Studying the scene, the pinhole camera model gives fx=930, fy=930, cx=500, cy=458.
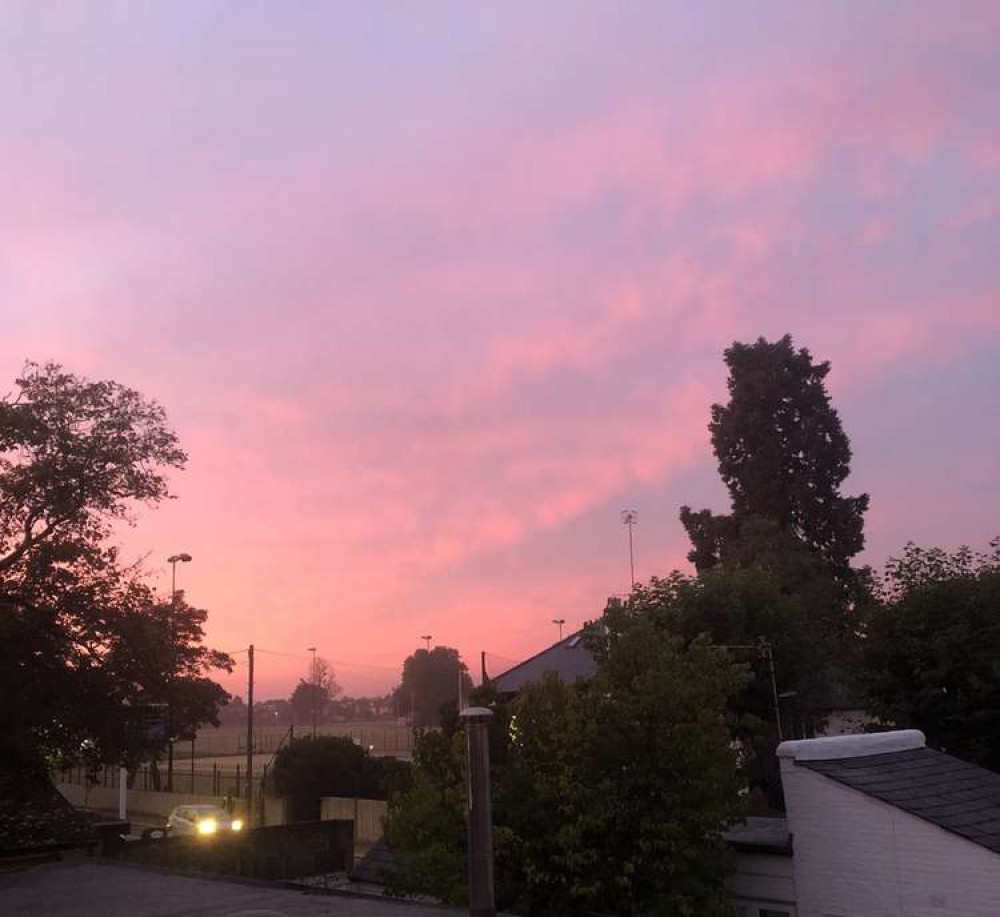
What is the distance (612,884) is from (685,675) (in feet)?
14.1

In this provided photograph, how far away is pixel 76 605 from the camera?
71.5ft

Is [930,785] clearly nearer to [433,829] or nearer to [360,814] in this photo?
[433,829]

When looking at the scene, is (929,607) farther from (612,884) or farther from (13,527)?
(13,527)

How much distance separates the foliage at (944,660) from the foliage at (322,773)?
25376mm

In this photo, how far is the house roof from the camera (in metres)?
16.5

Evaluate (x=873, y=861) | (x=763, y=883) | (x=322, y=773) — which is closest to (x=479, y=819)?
(x=873, y=861)

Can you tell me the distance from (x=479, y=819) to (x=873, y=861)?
9.49 meters

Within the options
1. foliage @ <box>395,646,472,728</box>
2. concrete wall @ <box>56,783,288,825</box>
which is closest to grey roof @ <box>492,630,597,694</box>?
concrete wall @ <box>56,783,288,825</box>

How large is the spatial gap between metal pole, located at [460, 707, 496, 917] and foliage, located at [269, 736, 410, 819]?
35913mm

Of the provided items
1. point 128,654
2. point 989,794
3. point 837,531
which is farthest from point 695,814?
point 837,531

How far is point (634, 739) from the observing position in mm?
18531

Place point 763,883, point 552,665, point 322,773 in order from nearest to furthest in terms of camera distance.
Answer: point 763,883 < point 322,773 < point 552,665

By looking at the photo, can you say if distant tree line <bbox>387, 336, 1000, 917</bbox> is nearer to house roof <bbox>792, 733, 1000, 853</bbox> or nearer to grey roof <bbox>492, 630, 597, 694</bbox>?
house roof <bbox>792, 733, 1000, 853</bbox>

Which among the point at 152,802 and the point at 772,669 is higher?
the point at 772,669
